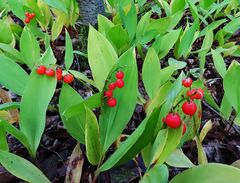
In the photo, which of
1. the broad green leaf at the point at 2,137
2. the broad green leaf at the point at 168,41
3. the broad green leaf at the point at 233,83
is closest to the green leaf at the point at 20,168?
the broad green leaf at the point at 2,137

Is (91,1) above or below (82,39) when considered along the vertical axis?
above

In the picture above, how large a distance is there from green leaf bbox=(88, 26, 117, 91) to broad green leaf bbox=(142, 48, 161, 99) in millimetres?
Answer: 96

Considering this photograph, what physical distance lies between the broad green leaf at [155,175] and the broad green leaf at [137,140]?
0.07 metres

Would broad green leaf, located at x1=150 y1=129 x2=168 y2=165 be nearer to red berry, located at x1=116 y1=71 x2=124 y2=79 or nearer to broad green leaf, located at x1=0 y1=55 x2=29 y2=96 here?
red berry, located at x1=116 y1=71 x2=124 y2=79

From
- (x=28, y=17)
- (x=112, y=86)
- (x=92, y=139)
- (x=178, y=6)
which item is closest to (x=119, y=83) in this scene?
(x=112, y=86)

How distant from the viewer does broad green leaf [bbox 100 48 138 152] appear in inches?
32.6

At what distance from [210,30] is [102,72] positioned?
2.01 feet

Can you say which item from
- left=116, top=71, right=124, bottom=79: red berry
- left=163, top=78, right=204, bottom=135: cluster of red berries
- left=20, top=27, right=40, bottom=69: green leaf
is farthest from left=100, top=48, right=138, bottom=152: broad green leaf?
left=20, top=27, right=40, bottom=69: green leaf

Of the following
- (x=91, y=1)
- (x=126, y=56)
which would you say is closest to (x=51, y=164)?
(x=126, y=56)

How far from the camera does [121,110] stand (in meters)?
0.84

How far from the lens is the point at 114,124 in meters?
0.83

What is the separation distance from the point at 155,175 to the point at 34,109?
0.35 meters

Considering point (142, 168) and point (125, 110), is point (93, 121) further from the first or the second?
point (142, 168)

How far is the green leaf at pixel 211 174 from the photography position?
0.64 metres
